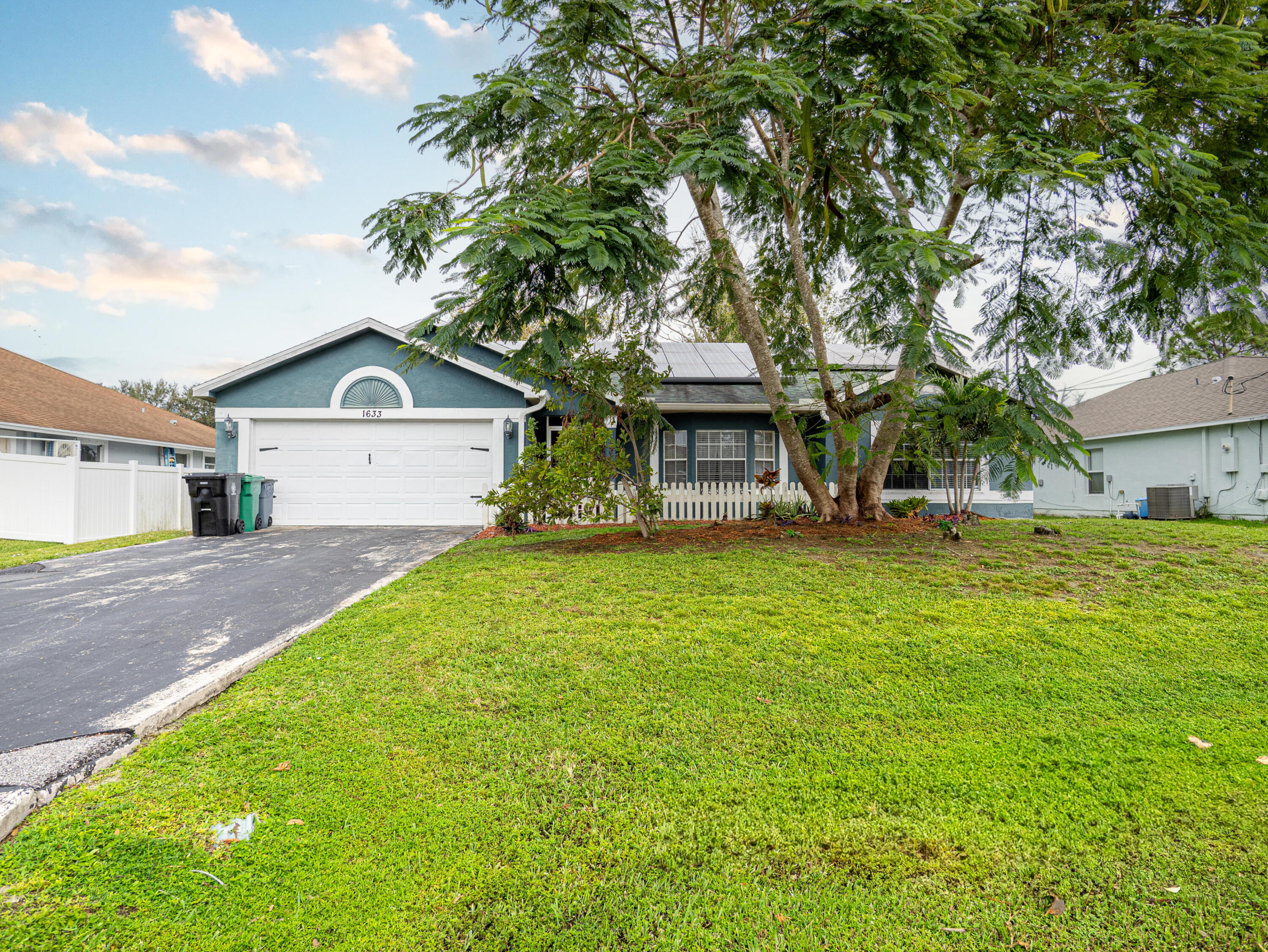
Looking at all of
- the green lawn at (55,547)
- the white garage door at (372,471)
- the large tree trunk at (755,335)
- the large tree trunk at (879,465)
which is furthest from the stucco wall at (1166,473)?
the green lawn at (55,547)

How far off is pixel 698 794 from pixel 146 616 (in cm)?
515

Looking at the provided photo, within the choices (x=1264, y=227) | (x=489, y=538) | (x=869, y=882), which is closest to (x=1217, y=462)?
(x=1264, y=227)

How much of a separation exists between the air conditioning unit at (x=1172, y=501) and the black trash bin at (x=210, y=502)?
2194cm

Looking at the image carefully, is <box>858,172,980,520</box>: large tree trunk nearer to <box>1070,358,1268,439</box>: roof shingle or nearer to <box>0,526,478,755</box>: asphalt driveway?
<box>0,526,478,755</box>: asphalt driveway

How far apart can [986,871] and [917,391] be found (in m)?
6.62

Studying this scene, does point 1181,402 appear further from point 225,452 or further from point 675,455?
point 225,452

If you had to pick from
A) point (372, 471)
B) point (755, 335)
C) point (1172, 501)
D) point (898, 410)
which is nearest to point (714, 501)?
point (755, 335)

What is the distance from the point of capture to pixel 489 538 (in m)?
9.84

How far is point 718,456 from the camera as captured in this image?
14.0 metres

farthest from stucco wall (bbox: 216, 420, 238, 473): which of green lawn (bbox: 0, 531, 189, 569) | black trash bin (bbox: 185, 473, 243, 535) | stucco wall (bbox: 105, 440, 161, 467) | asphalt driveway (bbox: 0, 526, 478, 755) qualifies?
stucco wall (bbox: 105, 440, 161, 467)

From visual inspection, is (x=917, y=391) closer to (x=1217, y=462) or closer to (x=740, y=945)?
(x=740, y=945)

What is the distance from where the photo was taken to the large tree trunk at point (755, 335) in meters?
8.38

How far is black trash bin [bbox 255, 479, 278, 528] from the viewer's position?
11688 millimetres

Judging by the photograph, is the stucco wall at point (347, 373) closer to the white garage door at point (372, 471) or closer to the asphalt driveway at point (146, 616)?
the white garage door at point (372, 471)
